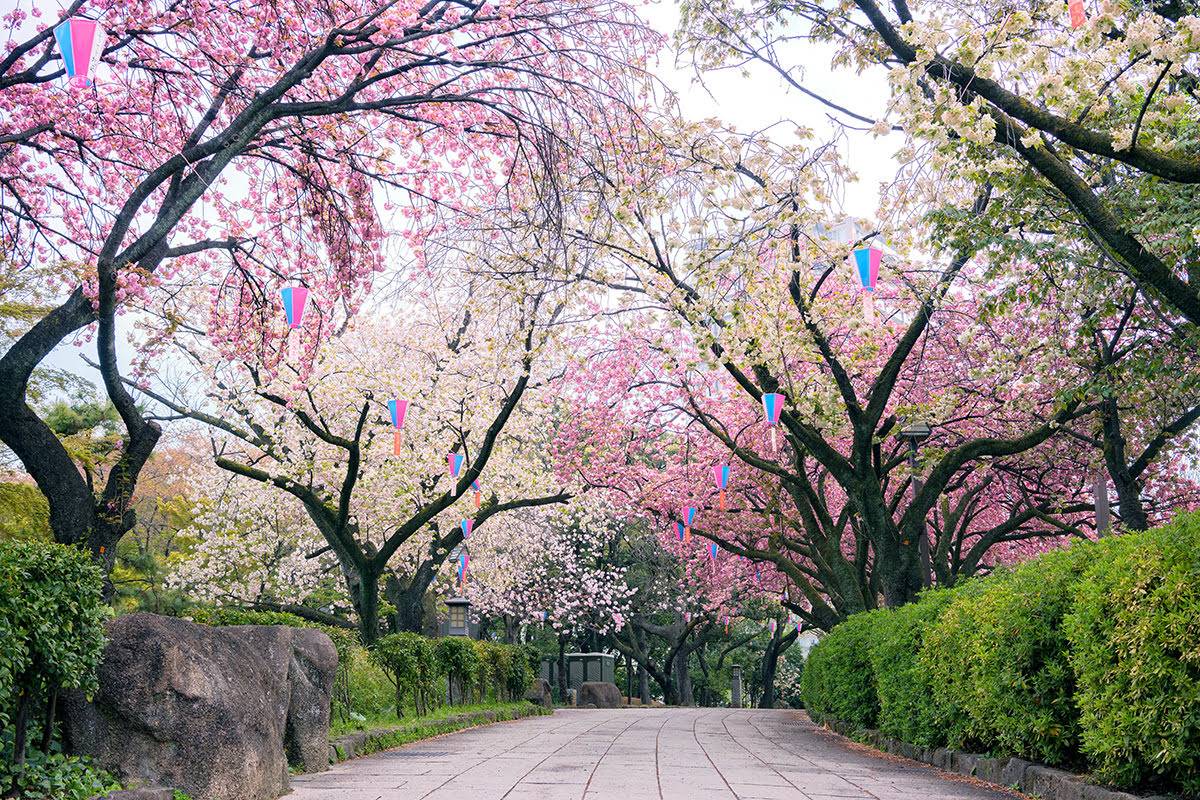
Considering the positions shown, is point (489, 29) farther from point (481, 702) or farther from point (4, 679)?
point (481, 702)

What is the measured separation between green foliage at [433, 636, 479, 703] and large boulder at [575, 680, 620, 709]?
49.6 feet

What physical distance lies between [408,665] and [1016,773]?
Result: 26.3 ft

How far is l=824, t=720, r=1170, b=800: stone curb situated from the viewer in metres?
5.59

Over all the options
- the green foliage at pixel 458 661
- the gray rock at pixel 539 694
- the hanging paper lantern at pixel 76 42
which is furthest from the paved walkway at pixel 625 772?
the gray rock at pixel 539 694

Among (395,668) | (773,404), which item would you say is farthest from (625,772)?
(773,404)

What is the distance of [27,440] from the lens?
7402 mm

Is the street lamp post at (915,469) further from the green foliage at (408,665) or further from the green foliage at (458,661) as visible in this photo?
the green foliage at (458,661)

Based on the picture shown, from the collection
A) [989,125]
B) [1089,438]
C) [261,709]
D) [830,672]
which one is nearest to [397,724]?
[261,709]

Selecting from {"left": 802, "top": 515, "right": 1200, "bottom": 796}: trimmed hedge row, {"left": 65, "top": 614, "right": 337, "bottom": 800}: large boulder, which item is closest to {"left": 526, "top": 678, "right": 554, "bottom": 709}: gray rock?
{"left": 802, "top": 515, "right": 1200, "bottom": 796}: trimmed hedge row

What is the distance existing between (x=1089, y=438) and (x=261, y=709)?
46.6ft

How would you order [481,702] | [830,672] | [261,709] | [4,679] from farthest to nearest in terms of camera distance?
[481,702], [830,672], [261,709], [4,679]

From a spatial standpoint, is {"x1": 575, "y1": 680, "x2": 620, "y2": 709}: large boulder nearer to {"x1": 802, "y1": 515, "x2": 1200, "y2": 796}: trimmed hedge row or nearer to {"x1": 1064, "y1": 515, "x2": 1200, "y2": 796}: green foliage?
{"x1": 802, "y1": 515, "x2": 1200, "y2": 796}: trimmed hedge row

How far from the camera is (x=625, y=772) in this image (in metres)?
8.05

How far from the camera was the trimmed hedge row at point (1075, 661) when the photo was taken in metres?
4.75
